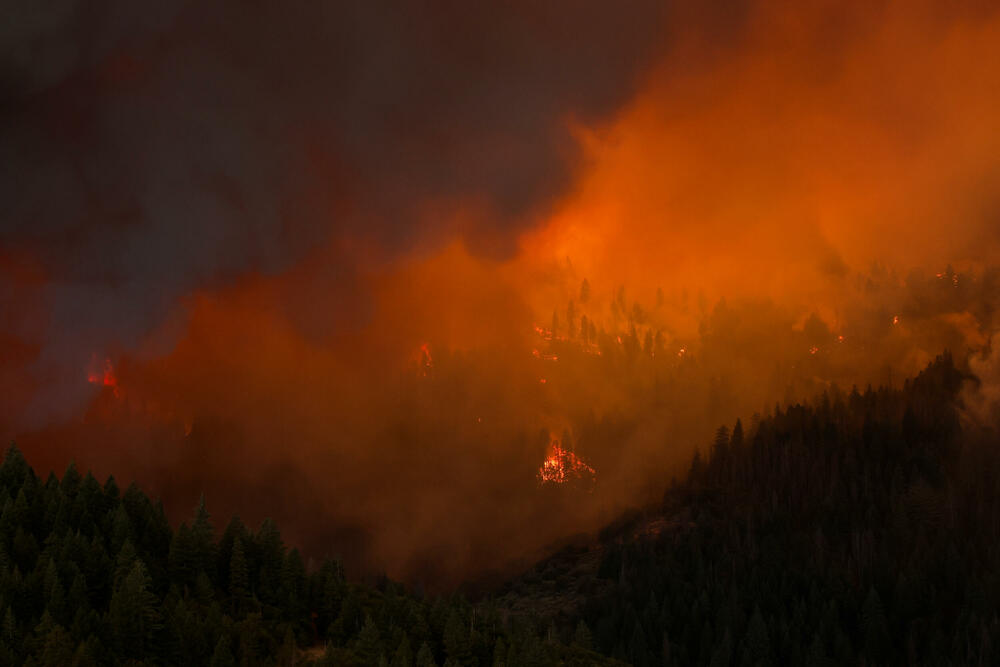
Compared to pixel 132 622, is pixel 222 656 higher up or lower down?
lower down

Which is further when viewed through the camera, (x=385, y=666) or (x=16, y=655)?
(x=385, y=666)

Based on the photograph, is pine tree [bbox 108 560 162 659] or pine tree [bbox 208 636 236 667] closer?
pine tree [bbox 208 636 236 667]

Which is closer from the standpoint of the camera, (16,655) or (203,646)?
(16,655)

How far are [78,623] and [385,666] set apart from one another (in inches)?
2052

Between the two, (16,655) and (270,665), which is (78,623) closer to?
(16,655)

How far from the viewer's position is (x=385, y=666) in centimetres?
19600

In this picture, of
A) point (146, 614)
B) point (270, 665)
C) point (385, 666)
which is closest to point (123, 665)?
point (146, 614)

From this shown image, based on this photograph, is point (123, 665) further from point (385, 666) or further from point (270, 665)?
point (385, 666)

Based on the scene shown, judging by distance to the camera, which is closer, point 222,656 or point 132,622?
point 222,656

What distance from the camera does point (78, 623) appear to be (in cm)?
19325

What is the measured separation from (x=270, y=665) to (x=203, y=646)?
1199cm

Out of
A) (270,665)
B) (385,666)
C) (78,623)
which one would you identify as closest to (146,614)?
(78,623)

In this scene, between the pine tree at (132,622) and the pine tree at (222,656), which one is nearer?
the pine tree at (222,656)

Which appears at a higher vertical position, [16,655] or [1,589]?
[1,589]
